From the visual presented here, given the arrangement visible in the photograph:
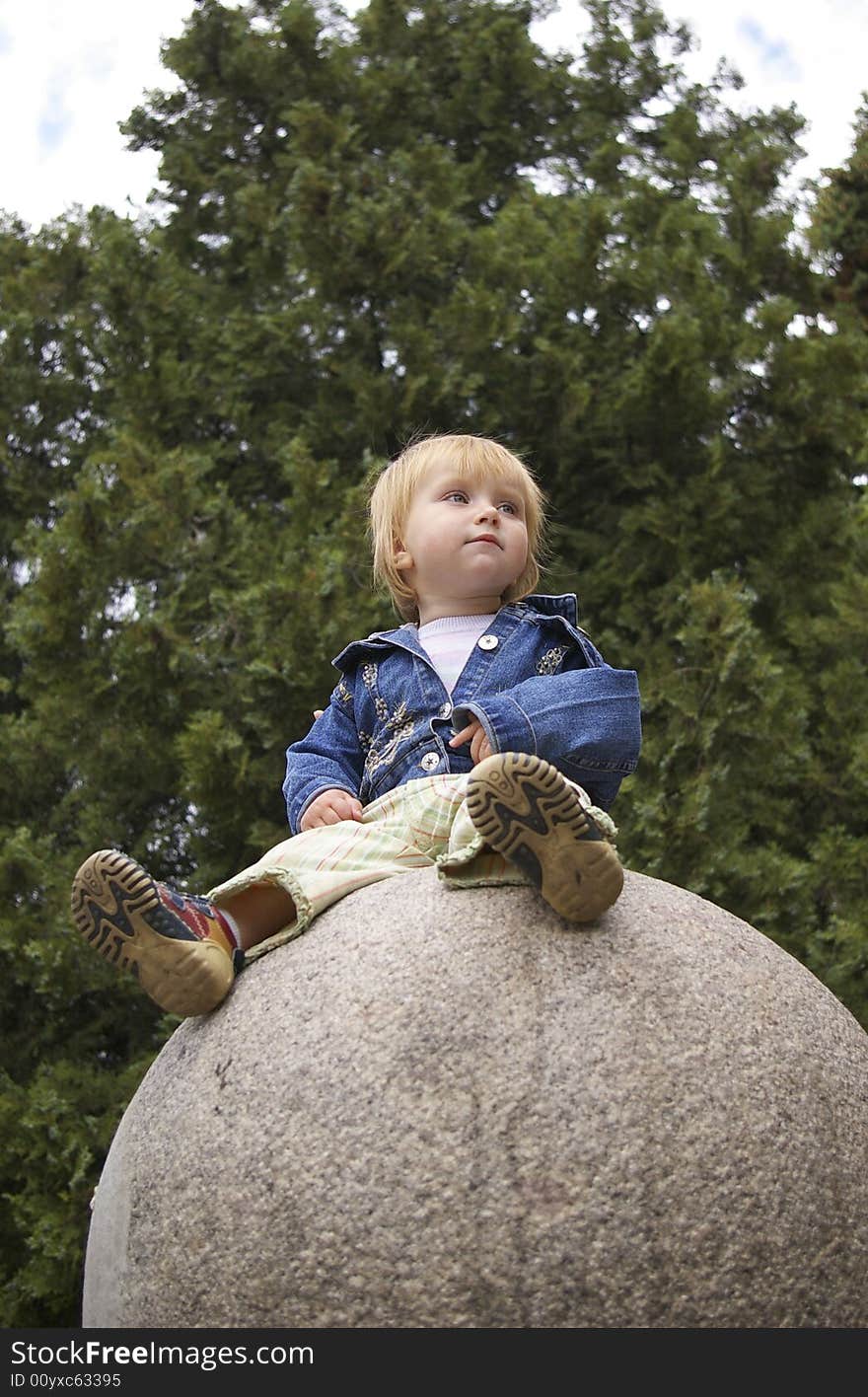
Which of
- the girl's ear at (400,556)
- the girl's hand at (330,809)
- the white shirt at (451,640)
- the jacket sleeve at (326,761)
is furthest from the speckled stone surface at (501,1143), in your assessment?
the girl's ear at (400,556)

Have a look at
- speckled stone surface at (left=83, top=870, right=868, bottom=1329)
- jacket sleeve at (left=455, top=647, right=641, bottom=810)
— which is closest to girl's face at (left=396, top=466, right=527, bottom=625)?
jacket sleeve at (left=455, top=647, right=641, bottom=810)

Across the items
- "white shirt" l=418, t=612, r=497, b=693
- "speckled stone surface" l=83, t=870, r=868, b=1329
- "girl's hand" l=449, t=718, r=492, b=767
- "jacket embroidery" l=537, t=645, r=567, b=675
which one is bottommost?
"speckled stone surface" l=83, t=870, r=868, b=1329

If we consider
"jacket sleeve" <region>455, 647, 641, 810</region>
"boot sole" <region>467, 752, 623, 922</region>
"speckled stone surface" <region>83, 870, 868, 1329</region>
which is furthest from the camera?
"jacket sleeve" <region>455, 647, 641, 810</region>

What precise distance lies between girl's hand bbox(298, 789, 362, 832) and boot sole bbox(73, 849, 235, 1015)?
62cm

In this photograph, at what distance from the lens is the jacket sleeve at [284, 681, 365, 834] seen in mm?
4113

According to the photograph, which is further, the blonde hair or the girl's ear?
the girl's ear

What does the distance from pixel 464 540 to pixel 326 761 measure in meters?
0.75

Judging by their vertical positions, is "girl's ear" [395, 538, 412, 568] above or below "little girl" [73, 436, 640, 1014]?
above

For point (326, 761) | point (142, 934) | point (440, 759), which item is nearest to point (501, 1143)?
point (142, 934)

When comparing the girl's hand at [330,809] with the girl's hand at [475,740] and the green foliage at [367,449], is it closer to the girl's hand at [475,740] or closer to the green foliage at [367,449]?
the girl's hand at [475,740]

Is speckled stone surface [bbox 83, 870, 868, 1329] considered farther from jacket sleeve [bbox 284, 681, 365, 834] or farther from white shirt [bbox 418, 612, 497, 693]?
white shirt [bbox 418, 612, 497, 693]

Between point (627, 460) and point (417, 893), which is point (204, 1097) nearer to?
point (417, 893)

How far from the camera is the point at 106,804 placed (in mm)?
8352
